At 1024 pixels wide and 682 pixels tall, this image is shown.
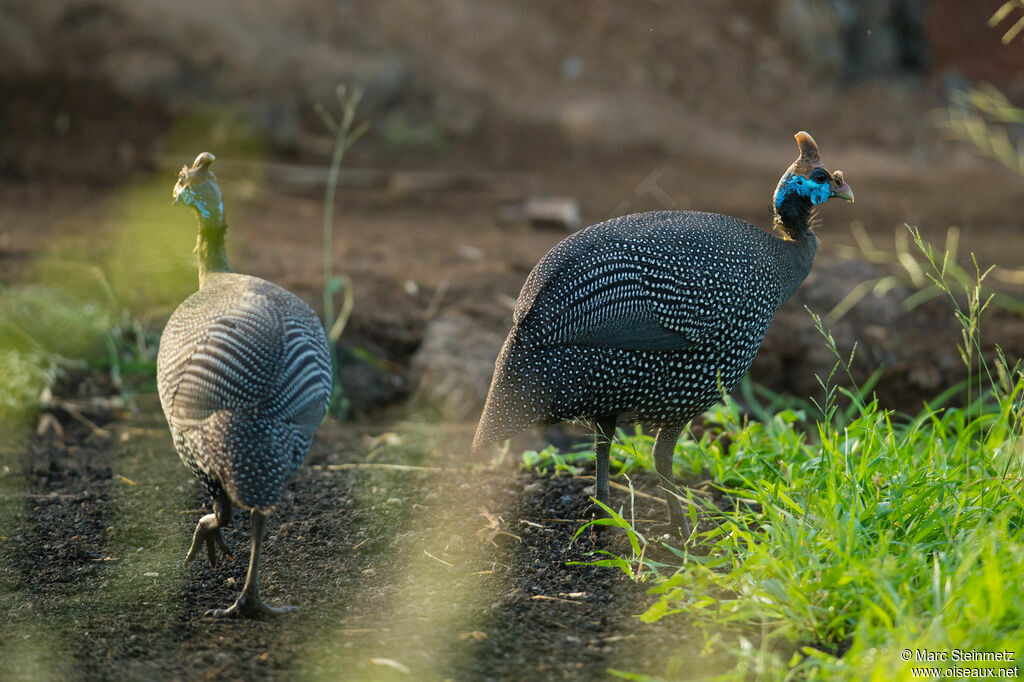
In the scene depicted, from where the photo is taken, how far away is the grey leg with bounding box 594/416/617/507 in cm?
368

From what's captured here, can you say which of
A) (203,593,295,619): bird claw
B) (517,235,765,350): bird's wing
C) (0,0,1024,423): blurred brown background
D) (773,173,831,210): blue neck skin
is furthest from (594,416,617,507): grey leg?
(0,0,1024,423): blurred brown background

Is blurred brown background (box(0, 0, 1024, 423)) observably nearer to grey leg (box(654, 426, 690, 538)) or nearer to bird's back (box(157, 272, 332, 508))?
grey leg (box(654, 426, 690, 538))

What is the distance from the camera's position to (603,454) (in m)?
3.74

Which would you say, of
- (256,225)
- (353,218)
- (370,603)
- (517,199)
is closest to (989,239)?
(517,199)

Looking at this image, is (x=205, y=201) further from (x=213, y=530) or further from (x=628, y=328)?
(x=628, y=328)

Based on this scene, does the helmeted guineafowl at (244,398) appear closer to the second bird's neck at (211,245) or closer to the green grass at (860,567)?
the second bird's neck at (211,245)

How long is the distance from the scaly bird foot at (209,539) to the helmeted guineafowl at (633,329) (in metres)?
0.88

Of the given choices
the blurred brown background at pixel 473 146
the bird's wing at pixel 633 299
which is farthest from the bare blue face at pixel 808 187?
the blurred brown background at pixel 473 146

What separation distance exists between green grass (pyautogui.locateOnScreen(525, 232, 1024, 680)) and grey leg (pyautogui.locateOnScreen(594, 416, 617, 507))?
162 mm

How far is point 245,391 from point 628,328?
1276mm

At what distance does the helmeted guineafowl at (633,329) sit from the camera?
3459 mm

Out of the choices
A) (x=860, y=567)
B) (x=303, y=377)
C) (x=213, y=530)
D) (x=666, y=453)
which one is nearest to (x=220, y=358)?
(x=303, y=377)

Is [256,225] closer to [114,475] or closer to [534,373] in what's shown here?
[114,475]

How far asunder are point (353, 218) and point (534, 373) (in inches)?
196
